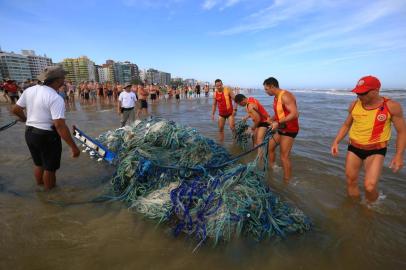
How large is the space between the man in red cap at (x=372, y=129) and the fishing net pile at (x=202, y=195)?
3.77 feet

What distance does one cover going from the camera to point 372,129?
10.1 ft

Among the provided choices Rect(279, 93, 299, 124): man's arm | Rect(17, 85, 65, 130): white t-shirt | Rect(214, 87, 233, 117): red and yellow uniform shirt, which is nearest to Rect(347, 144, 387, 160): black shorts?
Rect(279, 93, 299, 124): man's arm

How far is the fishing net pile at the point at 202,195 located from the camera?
2613 millimetres

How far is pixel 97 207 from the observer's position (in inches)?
132

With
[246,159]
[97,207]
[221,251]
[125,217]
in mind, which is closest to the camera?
[221,251]

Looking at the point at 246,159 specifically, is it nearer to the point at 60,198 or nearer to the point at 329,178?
the point at 329,178

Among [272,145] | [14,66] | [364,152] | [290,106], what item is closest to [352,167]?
[364,152]

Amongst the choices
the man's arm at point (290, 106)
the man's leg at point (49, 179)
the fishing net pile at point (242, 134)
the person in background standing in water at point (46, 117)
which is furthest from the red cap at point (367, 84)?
the man's leg at point (49, 179)

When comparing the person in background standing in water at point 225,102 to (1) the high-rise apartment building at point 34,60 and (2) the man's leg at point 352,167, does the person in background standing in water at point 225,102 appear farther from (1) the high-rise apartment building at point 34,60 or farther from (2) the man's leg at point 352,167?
(1) the high-rise apartment building at point 34,60

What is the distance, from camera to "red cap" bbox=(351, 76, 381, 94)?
2930 mm

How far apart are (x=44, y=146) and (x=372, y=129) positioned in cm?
436

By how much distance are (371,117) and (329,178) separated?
183 centimetres

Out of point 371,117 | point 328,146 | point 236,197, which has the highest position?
point 371,117

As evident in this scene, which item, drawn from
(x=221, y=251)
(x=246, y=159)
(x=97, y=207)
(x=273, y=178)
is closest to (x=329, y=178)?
(x=273, y=178)
